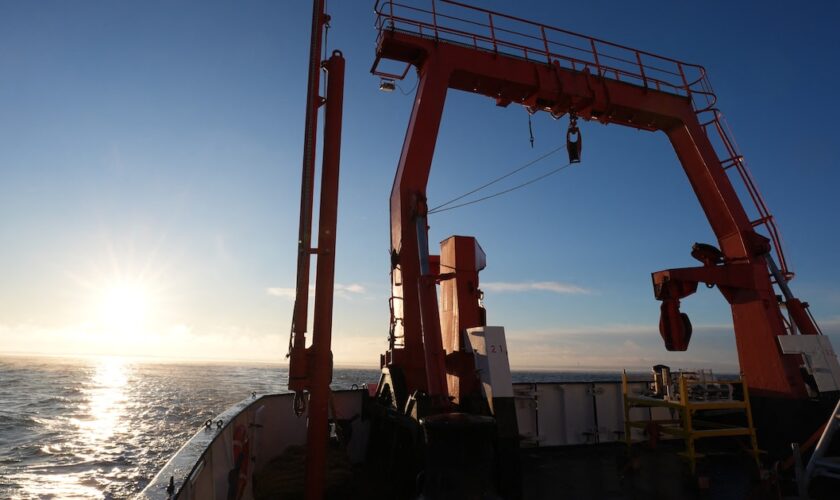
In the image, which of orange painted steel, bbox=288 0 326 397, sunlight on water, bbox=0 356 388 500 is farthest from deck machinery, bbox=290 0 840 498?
sunlight on water, bbox=0 356 388 500

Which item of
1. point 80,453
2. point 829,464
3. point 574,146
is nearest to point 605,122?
point 574,146

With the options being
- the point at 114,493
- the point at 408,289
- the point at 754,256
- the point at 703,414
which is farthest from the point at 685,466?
the point at 114,493

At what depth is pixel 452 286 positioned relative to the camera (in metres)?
7.82

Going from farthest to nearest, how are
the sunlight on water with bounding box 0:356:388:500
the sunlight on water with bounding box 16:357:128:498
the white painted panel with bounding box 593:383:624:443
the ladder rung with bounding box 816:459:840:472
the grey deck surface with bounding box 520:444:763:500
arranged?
the sunlight on water with bounding box 0:356:388:500 < the sunlight on water with bounding box 16:357:128:498 < the white painted panel with bounding box 593:383:624:443 < the grey deck surface with bounding box 520:444:763:500 < the ladder rung with bounding box 816:459:840:472

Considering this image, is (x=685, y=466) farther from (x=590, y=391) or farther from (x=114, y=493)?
(x=114, y=493)

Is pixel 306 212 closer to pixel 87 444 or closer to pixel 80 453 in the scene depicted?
pixel 80 453

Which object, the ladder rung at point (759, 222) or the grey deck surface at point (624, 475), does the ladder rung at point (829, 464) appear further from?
the ladder rung at point (759, 222)

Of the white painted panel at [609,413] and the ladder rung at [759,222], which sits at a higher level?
the ladder rung at [759,222]

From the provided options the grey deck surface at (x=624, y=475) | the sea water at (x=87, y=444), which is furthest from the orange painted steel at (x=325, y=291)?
the sea water at (x=87, y=444)

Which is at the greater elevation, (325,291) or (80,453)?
(325,291)

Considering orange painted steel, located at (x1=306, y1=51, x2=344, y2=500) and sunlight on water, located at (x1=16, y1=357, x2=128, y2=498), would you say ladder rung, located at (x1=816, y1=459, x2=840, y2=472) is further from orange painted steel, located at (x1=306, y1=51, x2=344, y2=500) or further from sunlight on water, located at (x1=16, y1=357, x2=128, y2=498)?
sunlight on water, located at (x1=16, y1=357, x2=128, y2=498)

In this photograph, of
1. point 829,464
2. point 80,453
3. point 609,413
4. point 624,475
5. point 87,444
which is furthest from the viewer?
point 87,444

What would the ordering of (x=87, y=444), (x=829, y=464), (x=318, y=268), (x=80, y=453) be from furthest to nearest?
(x=87, y=444)
(x=80, y=453)
(x=318, y=268)
(x=829, y=464)

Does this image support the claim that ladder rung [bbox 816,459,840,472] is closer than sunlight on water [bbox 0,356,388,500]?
Yes
